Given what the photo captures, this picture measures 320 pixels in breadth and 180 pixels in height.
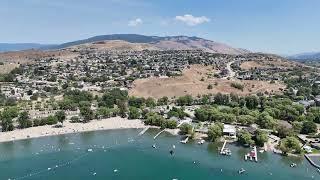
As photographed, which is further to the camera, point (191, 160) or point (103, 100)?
point (103, 100)

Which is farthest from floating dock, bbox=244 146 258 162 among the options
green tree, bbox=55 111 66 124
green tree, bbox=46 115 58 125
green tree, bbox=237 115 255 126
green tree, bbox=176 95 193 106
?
green tree, bbox=46 115 58 125

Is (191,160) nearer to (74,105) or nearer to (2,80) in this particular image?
(74,105)

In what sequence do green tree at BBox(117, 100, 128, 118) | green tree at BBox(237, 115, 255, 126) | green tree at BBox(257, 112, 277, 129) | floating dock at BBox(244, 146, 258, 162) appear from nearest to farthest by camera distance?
floating dock at BBox(244, 146, 258, 162)
green tree at BBox(257, 112, 277, 129)
green tree at BBox(237, 115, 255, 126)
green tree at BBox(117, 100, 128, 118)

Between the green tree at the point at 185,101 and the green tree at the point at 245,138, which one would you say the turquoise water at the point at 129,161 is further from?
the green tree at the point at 185,101

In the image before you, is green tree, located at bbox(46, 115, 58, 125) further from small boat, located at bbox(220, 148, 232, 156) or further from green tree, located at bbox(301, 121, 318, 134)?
green tree, located at bbox(301, 121, 318, 134)

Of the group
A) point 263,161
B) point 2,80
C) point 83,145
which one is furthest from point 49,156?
point 2,80

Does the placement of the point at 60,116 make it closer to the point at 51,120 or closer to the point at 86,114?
the point at 51,120
